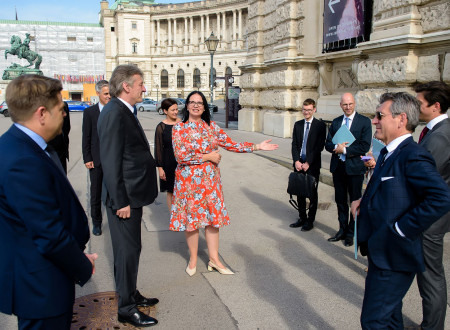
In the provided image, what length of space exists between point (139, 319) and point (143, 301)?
334 millimetres

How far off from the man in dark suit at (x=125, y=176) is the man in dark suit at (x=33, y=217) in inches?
46.9

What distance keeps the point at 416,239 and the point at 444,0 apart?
6.77 meters

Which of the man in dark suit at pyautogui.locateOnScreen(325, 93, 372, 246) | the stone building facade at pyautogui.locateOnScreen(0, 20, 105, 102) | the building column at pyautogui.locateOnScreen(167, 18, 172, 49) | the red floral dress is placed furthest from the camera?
the building column at pyautogui.locateOnScreen(167, 18, 172, 49)

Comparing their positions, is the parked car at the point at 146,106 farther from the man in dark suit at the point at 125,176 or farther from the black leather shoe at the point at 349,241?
the man in dark suit at the point at 125,176

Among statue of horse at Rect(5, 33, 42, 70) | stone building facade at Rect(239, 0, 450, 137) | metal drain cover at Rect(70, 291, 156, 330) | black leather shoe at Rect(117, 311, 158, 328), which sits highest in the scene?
statue of horse at Rect(5, 33, 42, 70)

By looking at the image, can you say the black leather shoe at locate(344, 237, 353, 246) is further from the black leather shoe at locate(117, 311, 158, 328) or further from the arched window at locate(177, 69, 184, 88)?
the arched window at locate(177, 69, 184, 88)

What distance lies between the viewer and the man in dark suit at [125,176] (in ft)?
→ 11.0

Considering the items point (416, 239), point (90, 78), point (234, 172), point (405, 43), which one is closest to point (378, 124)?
point (416, 239)

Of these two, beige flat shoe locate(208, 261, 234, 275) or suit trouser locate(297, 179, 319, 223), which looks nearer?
beige flat shoe locate(208, 261, 234, 275)

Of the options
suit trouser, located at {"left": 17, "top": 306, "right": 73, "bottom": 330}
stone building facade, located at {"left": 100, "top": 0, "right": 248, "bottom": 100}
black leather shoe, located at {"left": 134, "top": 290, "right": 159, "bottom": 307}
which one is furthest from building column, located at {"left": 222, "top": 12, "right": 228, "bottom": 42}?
suit trouser, located at {"left": 17, "top": 306, "right": 73, "bottom": 330}

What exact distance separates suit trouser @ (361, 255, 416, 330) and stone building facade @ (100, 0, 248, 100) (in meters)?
82.1

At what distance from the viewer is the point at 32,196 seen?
1.95 m

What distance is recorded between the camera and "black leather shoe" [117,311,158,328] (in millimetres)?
3506

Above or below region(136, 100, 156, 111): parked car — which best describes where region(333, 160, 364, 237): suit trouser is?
below
